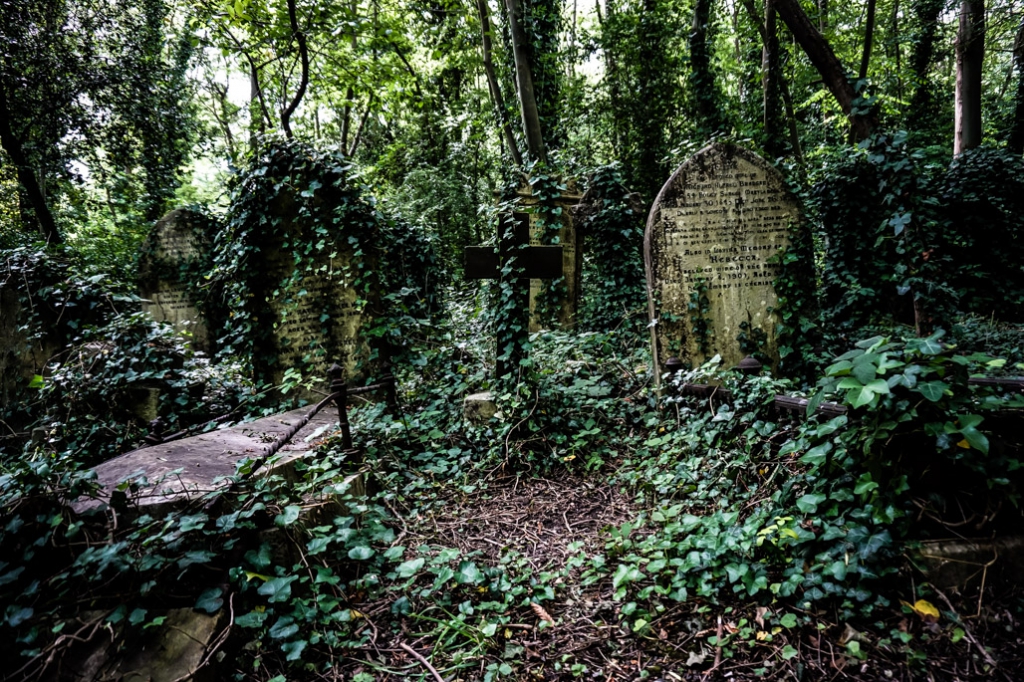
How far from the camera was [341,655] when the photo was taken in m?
2.39

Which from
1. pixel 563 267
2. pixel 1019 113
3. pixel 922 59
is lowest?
pixel 563 267

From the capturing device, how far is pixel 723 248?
5473 millimetres

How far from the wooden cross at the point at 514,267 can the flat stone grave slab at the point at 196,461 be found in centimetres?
169

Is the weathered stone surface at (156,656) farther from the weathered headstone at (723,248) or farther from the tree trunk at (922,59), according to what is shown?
the tree trunk at (922,59)

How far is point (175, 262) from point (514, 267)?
23.5 ft

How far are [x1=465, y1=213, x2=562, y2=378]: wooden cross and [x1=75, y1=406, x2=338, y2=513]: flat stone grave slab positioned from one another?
1.69 meters

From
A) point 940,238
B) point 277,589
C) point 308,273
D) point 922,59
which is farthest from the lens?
point 922,59

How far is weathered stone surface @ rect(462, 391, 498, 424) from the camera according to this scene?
4.73m

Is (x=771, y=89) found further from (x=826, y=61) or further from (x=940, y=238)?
(x=940, y=238)

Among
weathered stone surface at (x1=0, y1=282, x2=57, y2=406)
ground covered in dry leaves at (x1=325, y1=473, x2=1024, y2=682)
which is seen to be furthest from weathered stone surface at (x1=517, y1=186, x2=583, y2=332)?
weathered stone surface at (x1=0, y1=282, x2=57, y2=406)

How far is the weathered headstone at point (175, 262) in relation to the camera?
28.5ft

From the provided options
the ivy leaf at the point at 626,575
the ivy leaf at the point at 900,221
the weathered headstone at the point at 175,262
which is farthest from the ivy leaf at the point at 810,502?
the weathered headstone at the point at 175,262

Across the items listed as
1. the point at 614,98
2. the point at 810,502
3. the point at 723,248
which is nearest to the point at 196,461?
the point at 810,502

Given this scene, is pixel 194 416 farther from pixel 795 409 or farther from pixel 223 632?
pixel 795 409
